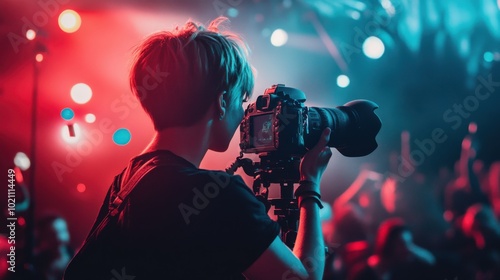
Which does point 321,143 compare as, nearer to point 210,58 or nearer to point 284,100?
point 284,100

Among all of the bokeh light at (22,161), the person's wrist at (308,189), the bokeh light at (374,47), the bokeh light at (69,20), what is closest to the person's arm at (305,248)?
the person's wrist at (308,189)

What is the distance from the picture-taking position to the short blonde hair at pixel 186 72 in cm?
116

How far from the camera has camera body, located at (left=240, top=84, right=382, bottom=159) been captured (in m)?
1.45

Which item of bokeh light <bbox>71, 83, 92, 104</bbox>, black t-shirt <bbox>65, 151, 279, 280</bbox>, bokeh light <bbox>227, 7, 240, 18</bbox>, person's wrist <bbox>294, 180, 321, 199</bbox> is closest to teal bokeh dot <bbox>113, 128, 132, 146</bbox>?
bokeh light <bbox>71, 83, 92, 104</bbox>

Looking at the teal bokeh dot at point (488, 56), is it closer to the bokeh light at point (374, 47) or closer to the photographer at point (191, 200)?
the bokeh light at point (374, 47)

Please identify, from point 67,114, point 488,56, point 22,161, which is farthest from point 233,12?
point 488,56

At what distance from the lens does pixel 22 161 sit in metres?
4.61

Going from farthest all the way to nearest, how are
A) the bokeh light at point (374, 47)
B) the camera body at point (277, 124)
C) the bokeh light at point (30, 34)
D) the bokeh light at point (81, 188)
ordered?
the bokeh light at point (81, 188) < the bokeh light at point (374, 47) < the bokeh light at point (30, 34) < the camera body at point (277, 124)

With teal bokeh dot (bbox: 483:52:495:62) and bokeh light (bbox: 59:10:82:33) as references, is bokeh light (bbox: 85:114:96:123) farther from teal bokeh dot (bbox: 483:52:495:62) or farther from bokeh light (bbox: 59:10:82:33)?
teal bokeh dot (bbox: 483:52:495:62)

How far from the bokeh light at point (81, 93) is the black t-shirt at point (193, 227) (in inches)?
168

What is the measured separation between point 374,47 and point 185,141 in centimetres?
466

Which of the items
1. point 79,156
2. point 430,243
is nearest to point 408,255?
point 430,243

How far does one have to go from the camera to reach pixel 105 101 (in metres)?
5.10

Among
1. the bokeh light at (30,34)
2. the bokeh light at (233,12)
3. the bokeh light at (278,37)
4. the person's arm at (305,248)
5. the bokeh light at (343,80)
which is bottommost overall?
the person's arm at (305,248)
